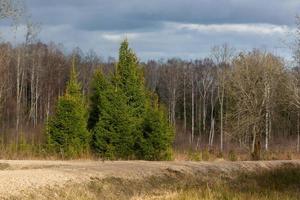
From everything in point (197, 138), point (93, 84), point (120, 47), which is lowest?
point (197, 138)

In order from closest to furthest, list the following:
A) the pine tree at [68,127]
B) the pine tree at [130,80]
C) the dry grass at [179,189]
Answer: the dry grass at [179,189] < the pine tree at [68,127] < the pine tree at [130,80]

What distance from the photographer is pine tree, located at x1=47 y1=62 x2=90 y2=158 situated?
3092 centimetres

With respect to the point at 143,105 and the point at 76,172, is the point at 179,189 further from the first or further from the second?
the point at 143,105

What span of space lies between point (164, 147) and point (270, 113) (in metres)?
30.1

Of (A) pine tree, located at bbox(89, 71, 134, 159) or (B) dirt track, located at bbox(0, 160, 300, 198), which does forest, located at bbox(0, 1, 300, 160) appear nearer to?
(A) pine tree, located at bbox(89, 71, 134, 159)

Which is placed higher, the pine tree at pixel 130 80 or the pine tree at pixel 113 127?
the pine tree at pixel 130 80

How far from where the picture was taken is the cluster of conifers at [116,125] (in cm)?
3077

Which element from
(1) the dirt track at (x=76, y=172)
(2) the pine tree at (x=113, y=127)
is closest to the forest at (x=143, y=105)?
(2) the pine tree at (x=113, y=127)

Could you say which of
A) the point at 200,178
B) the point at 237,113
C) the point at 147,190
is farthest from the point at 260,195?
the point at 237,113

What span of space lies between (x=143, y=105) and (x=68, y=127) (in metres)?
4.81

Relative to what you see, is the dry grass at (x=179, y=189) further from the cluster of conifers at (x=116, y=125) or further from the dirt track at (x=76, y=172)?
the cluster of conifers at (x=116, y=125)

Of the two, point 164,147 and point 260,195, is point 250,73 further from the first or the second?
point 260,195

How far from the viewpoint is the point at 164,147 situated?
31.0 m

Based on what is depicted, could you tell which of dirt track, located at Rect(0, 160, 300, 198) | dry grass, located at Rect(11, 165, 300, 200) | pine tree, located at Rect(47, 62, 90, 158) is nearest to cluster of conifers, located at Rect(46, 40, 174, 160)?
pine tree, located at Rect(47, 62, 90, 158)
